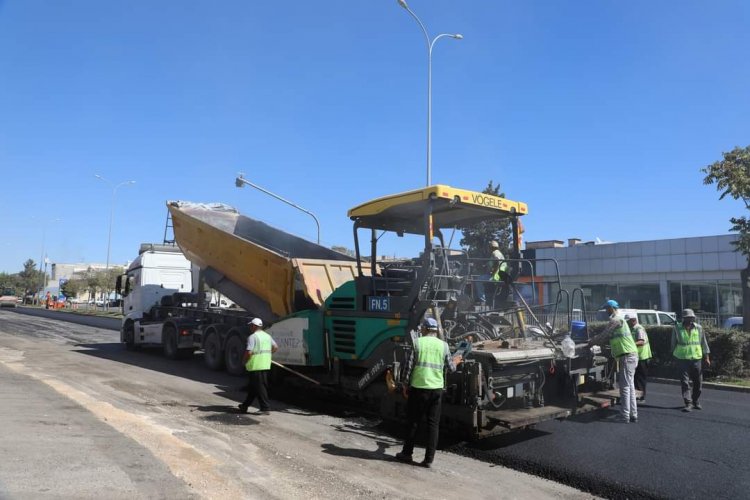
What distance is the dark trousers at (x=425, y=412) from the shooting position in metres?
5.77

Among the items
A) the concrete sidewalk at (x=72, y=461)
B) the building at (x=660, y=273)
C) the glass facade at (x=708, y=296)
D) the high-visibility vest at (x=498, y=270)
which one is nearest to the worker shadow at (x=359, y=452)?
the concrete sidewalk at (x=72, y=461)

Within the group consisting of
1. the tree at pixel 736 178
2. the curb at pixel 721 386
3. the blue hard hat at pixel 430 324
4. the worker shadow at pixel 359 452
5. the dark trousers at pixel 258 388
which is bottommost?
the worker shadow at pixel 359 452

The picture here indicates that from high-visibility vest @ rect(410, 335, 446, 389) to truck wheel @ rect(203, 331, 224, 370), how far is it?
286 inches

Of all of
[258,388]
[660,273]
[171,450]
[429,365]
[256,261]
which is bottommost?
[171,450]

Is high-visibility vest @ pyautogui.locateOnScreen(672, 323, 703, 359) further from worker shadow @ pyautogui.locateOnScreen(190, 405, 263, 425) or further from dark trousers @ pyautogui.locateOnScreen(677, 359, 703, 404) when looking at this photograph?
worker shadow @ pyautogui.locateOnScreen(190, 405, 263, 425)

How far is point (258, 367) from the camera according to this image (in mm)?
8117

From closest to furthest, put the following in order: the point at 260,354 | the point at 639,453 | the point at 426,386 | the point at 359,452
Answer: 1. the point at 426,386
2. the point at 359,452
3. the point at 639,453
4. the point at 260,354

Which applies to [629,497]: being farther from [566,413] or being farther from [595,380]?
[595,380]

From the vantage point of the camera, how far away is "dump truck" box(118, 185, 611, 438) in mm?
6500

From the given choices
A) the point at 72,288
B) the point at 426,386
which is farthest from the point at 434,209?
the point at 72,288

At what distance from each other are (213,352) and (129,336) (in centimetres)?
510

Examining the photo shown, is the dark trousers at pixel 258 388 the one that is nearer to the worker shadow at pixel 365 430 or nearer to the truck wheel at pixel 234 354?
the worker shadow at pixel 365 430

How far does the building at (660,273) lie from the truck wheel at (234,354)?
16032 millimetres

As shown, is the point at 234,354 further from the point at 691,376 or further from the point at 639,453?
the point at 691,376
